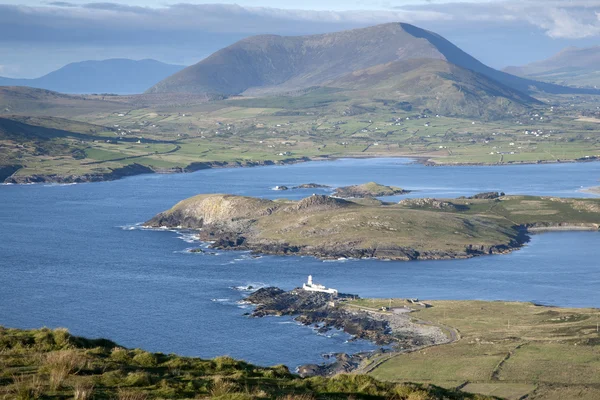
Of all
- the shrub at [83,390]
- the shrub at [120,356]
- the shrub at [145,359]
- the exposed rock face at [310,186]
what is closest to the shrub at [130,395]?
the shrub at [83,390]

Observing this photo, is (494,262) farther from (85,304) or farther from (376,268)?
(85,304)

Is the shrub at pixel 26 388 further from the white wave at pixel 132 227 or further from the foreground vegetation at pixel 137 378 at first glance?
the white wave at pixel 132 227

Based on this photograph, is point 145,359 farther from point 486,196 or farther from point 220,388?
point 486,196

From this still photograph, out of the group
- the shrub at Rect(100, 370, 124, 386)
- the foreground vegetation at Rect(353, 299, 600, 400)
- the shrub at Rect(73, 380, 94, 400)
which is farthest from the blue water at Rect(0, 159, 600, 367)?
the shrub at Rect(73, 380, 94, 400)

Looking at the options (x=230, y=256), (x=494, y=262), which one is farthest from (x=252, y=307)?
(x=494, y=262)

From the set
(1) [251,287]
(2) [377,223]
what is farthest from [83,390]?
(2) [377,223]

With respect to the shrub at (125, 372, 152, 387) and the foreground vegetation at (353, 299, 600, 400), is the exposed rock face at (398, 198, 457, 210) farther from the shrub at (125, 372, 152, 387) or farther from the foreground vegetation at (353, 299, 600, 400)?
the shrub at (125, 372, 152, 387)
